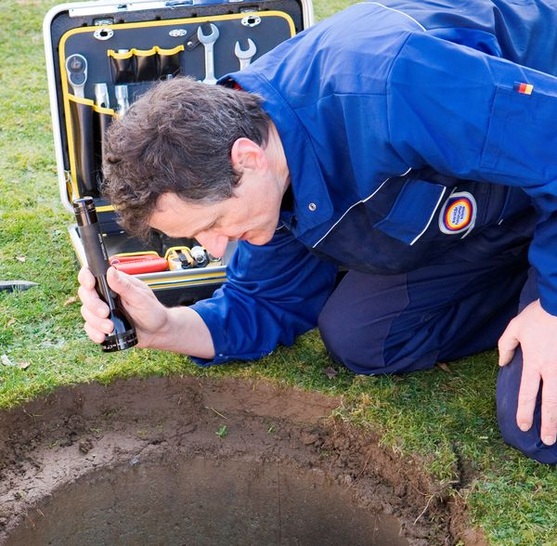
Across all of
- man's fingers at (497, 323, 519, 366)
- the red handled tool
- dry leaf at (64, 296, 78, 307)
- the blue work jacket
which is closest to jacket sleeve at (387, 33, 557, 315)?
the blue work jacket

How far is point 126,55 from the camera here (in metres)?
4.09

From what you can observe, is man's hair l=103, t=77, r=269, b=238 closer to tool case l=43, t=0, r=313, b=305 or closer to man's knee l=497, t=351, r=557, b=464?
man's knee l=497, t=351, r=557, b=464

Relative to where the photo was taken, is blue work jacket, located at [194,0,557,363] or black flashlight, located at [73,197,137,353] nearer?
blue work jacket, located at [194,0,557,363]

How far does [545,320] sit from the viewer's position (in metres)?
2.64

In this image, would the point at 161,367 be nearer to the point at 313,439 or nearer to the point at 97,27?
the point at 313,439

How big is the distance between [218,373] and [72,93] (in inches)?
65.8

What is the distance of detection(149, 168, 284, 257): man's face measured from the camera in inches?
96.6

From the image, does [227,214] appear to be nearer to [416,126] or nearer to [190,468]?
[416,126]

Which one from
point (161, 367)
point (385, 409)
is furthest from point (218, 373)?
point (385, 409)

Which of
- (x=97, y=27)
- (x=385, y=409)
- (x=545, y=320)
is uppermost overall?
→ (x=97, y=27)

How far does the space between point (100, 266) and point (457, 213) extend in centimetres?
120

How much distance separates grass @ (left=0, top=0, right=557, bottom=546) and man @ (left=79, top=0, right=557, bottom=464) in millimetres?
180

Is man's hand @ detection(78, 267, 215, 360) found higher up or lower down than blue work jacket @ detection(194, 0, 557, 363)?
lower down

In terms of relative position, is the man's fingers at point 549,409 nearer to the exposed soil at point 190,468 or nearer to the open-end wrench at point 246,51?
the exposed soil at point 190,468
